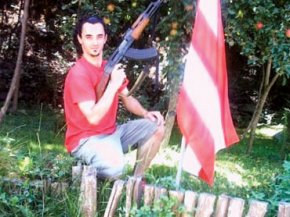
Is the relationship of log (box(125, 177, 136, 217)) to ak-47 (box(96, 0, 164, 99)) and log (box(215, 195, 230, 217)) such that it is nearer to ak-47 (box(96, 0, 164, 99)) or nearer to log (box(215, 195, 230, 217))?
log (box(215, 195, 230, 217))

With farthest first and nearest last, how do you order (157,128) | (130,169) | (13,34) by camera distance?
(13,34)
(130,169)
(157,128)

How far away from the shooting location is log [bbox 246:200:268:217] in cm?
288

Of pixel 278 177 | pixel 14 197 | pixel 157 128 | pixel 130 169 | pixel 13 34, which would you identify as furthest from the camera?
pixel 13 34

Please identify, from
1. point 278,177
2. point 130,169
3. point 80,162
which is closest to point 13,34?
point 130,169

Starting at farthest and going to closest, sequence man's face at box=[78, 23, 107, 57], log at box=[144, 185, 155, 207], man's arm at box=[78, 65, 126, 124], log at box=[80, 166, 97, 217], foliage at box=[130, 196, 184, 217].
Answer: man's face at box=[78, 23, 107, 57] < man's arm at box=[78, 65, 126, 124] < log at box=[80, 166, 97, 217] < log at box=[144, 185, 155, 207] < foliage at box=[130, 196, 184, 217]

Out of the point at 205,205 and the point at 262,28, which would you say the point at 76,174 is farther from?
the point at 262,28

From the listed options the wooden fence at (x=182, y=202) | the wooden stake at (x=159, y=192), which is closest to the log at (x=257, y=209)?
the wooden fence at (x=182, y=202)

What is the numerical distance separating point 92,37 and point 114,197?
122 cm

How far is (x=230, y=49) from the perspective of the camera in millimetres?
9055

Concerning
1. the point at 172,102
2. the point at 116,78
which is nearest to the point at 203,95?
the point at 116,78

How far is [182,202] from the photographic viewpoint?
120 inches

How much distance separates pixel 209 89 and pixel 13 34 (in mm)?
7222

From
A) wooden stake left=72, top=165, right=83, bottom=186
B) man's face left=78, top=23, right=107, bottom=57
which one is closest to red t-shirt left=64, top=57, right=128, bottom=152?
man's face left=78, top=23, right=107, bottom=57

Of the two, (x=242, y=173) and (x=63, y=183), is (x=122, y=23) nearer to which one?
(x=242, y=173)
